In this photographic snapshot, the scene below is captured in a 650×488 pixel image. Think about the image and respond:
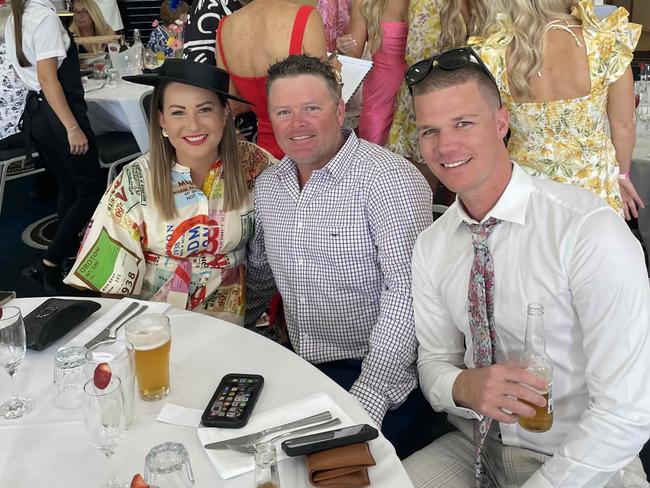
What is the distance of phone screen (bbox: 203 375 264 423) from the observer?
1254 mm

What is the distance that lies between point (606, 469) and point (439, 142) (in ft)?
2.48

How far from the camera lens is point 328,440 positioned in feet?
3.69

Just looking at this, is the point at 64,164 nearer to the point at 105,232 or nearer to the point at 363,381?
the point at 105,232

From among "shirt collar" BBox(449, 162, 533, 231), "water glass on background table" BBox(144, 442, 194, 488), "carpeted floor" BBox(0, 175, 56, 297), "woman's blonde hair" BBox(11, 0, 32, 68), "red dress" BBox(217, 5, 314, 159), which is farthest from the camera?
"carpeted floor" BBox(0, 175, 56, 297)

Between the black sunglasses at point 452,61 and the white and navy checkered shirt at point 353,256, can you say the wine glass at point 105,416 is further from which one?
the black sunglasses at point 452,61

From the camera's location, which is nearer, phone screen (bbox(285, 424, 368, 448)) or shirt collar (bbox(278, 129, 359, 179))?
phone screen (bbox(285, 424, 368, 448))

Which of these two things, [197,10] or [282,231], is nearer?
[282,231]

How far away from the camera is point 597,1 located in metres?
6.95

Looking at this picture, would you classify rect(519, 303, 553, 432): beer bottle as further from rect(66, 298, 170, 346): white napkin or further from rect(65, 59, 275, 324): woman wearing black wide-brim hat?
rect(65, 59, 275, 324): woman wearing black wide-brim hat

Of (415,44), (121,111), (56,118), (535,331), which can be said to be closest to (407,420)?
(535,331)

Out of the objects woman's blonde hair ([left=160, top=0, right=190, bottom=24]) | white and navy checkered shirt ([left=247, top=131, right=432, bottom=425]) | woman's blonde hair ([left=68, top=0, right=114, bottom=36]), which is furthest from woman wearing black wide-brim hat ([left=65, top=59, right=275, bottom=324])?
woman's blonde hair ([left=68, top=0, right=114, bottom=36])

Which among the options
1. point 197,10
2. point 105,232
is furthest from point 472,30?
point 105,232

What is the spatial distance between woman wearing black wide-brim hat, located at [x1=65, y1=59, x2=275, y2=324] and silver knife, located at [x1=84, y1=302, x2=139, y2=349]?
337 millimetres

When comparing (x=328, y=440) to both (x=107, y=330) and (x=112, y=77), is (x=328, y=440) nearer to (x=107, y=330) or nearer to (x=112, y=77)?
(x=107, y=330)
